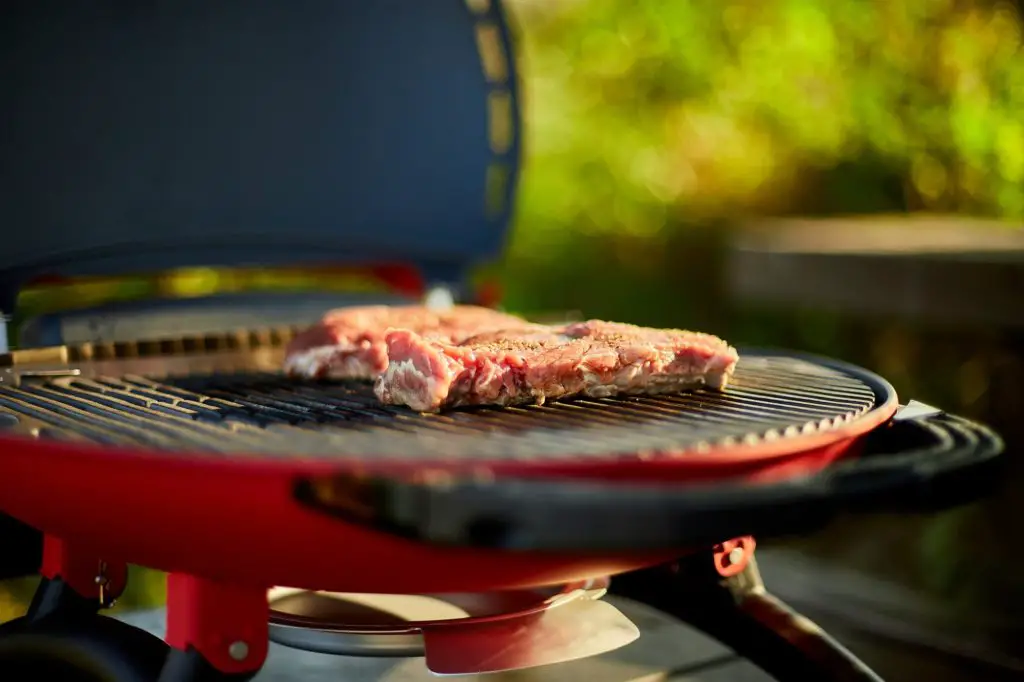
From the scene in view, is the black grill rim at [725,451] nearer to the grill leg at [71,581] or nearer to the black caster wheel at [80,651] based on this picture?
the black caster wheel at [80,651]

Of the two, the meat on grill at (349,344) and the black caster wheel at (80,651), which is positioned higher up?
the meat on grill at (349,344)

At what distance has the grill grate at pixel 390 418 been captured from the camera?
4.21 ft

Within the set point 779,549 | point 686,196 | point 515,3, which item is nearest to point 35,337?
point 779,549

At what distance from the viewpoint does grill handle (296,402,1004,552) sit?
3.57 ft

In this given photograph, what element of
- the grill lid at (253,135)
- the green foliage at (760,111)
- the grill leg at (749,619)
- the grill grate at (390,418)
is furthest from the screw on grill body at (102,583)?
the green foliage at (760,111)

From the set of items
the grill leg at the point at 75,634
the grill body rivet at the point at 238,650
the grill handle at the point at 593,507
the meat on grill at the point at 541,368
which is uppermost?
the meat on grill at the point at 541,368

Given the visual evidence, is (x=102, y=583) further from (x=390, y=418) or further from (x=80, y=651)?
(x=390, y=418)

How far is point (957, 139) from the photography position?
5.38 meters

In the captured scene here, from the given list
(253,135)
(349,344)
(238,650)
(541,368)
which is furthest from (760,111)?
(238,650)

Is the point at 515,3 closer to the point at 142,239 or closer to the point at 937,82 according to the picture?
the point at 937,82

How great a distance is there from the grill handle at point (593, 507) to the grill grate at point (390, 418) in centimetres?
9

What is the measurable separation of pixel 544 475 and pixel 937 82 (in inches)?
202

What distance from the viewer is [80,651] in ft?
4.83

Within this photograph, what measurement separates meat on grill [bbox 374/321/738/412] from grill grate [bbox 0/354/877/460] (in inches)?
0.8
